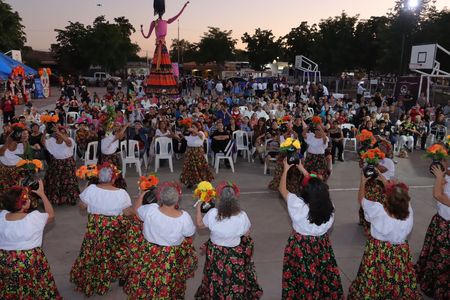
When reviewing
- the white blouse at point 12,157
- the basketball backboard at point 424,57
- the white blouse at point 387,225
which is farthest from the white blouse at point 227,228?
the basketball backboard at point 424,57

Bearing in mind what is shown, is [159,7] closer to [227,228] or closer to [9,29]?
[227,228]

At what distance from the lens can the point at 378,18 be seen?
129ft

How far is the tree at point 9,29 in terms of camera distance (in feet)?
106

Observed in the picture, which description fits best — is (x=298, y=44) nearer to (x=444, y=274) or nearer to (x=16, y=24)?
(x=16, y=24)

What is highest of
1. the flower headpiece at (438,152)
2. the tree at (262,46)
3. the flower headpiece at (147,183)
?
the tree at (262,46)

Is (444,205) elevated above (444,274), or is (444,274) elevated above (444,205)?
(444,205)

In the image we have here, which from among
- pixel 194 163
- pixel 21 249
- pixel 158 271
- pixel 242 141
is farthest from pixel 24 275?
pixel 242 141

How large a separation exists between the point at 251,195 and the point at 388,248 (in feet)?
15.4

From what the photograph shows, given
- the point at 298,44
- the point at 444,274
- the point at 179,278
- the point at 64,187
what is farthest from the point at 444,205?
the point at 298,44

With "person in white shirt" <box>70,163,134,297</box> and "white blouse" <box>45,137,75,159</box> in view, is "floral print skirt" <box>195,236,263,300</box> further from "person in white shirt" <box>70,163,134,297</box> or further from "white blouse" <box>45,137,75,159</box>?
"white blouse" <box>45,137,75,159</box>

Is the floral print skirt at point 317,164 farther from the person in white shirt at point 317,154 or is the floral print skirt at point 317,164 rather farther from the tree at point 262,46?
the tree at point 262,46

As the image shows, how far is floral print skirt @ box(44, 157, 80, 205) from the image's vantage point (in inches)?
294

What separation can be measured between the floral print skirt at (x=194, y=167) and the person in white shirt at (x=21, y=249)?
4.70 meters

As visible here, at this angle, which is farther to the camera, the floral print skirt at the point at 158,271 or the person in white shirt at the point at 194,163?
the person in white shirt at the point at 194,163
